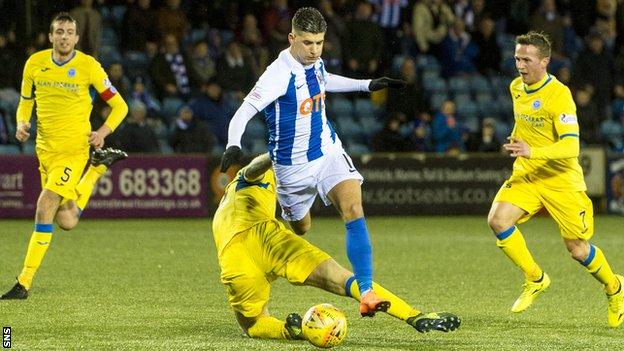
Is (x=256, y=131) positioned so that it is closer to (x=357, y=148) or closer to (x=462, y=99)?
(x=357, y=148)

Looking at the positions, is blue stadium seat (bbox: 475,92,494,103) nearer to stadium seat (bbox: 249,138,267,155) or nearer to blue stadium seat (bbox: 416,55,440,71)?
blue stadium seat (bbox: 416,55,440,71)

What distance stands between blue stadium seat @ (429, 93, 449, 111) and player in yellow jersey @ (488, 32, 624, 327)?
11.9 metres

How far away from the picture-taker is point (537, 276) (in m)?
9.52

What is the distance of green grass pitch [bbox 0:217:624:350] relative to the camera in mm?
7910

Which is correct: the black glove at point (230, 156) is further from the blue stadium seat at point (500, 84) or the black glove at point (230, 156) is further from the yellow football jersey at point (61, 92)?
the blue stadium seat at point (500, 84)

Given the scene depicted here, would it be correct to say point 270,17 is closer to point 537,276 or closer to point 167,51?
point 167,51

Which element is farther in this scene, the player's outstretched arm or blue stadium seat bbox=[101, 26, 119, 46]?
blue stadium seat bbox=[101, 26, 119, 46]

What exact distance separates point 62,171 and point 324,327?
4168 mm

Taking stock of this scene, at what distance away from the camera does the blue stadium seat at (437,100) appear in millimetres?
Result: 21531

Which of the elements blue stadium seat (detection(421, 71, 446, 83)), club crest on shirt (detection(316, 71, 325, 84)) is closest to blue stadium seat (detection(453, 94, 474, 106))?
blue stadium seat (detection(421, 71, 446, 83))

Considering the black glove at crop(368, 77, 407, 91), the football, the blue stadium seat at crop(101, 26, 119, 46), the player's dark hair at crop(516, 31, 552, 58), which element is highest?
the player's dark hair at crop(516, 31, 552, 58)

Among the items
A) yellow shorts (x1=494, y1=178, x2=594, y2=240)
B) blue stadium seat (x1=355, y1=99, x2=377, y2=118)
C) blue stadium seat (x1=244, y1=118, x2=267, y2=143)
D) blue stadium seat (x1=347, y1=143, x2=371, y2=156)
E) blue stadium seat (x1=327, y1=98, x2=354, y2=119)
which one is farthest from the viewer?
blue stadium seat (x1=355, y1=99, x2=377, y2=118)

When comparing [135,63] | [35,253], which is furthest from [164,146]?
[35,253]

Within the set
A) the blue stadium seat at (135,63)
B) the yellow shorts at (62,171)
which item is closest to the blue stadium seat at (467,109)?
the blue stadium seat at (135,63)
